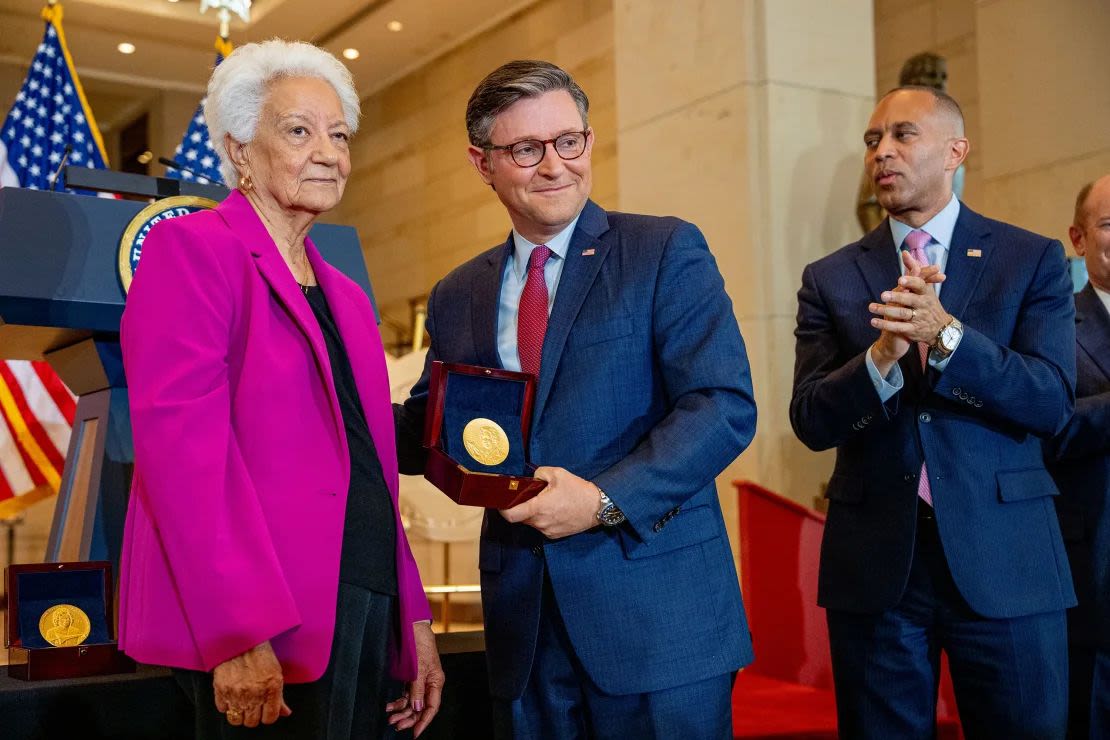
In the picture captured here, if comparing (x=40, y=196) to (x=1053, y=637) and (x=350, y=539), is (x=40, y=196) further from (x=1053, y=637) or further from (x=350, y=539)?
(x=1053, y=637)

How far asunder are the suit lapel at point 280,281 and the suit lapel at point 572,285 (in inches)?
15.3

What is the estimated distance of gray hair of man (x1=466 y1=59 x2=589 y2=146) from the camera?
2.21 metres

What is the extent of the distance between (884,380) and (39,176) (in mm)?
5510

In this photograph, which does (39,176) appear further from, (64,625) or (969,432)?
(969,432)

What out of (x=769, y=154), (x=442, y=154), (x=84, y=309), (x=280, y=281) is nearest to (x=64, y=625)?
(x=84, y=309)

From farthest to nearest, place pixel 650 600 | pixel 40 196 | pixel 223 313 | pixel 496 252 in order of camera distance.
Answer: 1. pixel 40 196
2. pixel 496 252
3. pixel 650 600
4. pixel 223 313

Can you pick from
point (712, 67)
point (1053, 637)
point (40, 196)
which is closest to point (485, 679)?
point (1053, 637)

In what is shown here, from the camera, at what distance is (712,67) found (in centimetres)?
579

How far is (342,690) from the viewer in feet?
Result: 6.29

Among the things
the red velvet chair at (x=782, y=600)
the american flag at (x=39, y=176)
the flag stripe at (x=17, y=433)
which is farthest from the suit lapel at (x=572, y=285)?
the flag stripe at (x=17, y=433)

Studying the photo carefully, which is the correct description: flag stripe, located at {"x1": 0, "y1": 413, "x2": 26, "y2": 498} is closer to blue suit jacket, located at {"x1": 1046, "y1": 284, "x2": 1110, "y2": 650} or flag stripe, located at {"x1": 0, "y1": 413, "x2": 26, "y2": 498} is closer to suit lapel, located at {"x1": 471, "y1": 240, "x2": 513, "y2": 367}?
suit lapel, located at {"x1": 471, "y1": 240, "x2": 513, "y2": 367}

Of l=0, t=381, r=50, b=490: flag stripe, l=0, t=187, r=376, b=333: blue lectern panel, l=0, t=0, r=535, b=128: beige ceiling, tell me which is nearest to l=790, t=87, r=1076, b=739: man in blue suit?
l=0, t=187, r=376, b=333: blue lectern panel

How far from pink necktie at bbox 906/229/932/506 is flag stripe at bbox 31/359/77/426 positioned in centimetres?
401

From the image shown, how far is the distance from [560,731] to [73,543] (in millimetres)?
1607
